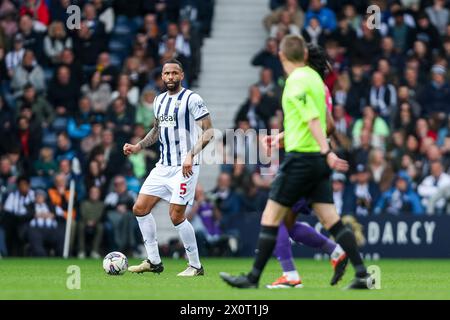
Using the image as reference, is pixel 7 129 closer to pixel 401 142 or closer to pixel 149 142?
pixel 401 142

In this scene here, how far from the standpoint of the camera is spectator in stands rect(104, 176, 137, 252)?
76.5ft

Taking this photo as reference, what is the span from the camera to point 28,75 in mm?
26062

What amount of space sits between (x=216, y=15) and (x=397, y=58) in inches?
166

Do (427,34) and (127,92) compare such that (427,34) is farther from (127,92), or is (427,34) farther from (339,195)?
(127,92)

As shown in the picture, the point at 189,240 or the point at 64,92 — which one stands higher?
the point at 64,92

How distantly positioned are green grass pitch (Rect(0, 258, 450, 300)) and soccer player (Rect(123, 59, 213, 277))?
41 centimetres

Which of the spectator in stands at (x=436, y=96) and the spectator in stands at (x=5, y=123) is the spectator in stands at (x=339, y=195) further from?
the spectator in stands at (x=5, y=123)

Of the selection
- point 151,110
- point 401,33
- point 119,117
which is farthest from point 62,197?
point 401,33

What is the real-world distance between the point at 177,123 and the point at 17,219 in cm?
817

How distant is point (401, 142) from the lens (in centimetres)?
2445

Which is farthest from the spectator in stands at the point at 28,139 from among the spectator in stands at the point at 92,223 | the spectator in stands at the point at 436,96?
the spectator in stands at the point at 436,96

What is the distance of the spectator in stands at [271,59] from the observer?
85.6 feet

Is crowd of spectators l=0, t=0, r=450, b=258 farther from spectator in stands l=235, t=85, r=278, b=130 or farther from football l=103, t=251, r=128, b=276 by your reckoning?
football l=103, t=251, r=128, b=276

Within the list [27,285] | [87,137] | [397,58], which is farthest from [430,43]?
[27,285]
